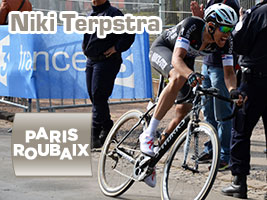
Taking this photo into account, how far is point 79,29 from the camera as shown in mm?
10914

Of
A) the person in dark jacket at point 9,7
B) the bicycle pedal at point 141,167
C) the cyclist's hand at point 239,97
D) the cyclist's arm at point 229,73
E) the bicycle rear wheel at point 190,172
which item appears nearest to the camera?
the bicycle rear wheel at point 190,172

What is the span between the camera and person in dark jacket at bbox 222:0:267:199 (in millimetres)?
6684

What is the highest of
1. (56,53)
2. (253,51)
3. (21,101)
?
(253,51)

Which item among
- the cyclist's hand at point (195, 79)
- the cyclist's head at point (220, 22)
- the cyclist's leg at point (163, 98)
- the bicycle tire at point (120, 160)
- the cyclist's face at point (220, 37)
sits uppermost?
the cyclist's head at point (220, 22)

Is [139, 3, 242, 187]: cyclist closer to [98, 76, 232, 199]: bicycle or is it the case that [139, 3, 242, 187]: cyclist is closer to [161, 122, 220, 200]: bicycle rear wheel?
[98, 76, 232, 199]: bicycle

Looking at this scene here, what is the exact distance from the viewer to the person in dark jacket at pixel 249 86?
21.9ft

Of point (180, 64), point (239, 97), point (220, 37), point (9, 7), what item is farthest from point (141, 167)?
point (9, 7)

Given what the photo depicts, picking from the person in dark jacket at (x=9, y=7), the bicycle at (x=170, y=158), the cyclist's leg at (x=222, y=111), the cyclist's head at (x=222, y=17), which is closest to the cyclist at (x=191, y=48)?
the cyclist's head at (x=222, y=17)

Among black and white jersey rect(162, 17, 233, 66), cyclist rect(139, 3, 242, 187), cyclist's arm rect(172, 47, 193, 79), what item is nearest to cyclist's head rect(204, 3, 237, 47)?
cyclist rect(139, 3, 242, 187)

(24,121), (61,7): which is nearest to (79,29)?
(24,121)

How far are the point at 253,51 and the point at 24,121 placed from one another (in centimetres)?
390

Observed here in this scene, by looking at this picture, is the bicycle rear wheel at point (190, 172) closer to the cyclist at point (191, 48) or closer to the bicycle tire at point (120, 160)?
the cyclist at point (191, 48)

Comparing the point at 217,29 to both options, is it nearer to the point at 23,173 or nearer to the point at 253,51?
the point at 253,51

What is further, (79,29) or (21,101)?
(21,101)
